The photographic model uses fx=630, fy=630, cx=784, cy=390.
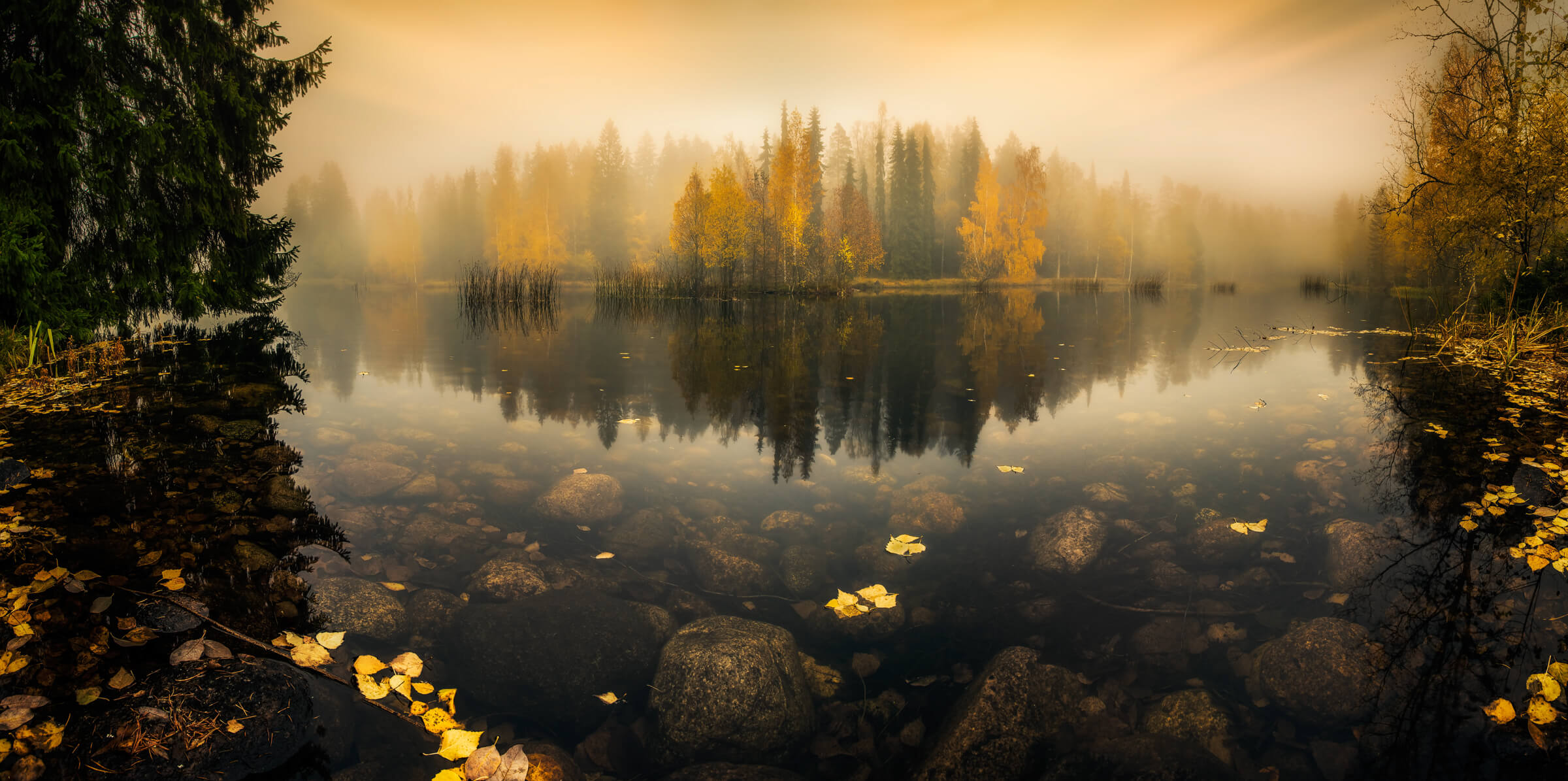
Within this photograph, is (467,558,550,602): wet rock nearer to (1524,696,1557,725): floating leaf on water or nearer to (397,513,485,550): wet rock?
(397,513,485,550): wet rock

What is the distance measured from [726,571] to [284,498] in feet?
12.4

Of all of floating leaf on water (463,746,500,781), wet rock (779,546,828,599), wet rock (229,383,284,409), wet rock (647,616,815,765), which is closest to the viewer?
floating leaf on water (463,746,500,781)

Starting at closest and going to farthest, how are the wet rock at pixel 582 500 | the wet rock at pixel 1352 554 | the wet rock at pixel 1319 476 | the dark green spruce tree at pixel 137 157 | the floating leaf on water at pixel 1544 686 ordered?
the floating leaf on water at pixel 1544 686 → the wet rock at pixel 1352 554 → the wet rock at pixel 582 500 → the wet rock at pixel 1319 476 → the dark green spruce tree at pixel 137 157

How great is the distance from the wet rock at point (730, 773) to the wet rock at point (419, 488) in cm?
408

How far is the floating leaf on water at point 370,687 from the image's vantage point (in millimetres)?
3014

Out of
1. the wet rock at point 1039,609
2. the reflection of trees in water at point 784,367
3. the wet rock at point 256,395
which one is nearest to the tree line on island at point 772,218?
the reflection of trees in water at point 784,367

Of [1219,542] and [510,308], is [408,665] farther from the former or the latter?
[510,308]

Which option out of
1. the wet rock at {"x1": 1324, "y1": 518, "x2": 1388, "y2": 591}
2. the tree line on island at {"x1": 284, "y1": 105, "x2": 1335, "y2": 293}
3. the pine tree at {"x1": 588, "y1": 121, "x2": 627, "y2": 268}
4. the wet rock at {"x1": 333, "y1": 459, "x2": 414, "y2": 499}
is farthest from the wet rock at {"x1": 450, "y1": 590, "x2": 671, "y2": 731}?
the pine tree at {"x1": 588, "y1": 121, "x2": 627, "y2": 268}

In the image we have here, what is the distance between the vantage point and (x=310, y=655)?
10.5 feet

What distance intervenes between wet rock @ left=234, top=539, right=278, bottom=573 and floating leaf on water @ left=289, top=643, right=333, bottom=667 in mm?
1053

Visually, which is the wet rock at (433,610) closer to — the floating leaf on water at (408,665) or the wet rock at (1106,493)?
the floating leaf on water at (408,665)

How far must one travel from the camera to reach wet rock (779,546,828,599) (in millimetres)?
4492

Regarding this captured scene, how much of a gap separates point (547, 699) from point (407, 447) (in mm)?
4964

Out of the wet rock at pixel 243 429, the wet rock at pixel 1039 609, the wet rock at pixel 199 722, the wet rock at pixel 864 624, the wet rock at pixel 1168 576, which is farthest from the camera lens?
the wet rock at pixel 243 429
